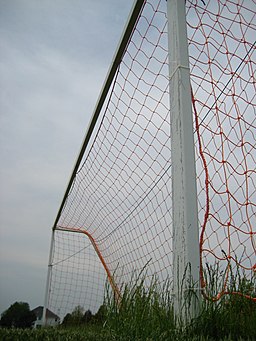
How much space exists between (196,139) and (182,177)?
3.06 ft

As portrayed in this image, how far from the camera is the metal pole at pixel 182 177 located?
1727 mm

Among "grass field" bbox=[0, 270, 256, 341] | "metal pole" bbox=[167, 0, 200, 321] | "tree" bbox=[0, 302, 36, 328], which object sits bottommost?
"tree" bbox=[0, 302, 36, 328]

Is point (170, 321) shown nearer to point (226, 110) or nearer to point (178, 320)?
point (178, 320)

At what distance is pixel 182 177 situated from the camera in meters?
1.91

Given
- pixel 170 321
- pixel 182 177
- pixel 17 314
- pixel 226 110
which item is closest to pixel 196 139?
pixel 226 110

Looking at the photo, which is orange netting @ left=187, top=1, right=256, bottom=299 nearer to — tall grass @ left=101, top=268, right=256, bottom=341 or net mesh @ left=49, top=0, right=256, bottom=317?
net mesh @ left=49, top=0, right=256, bottom=317

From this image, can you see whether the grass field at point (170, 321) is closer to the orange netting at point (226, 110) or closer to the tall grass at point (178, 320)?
the tall grass at point (178, 320)

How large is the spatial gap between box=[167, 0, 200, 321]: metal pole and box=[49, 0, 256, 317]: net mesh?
0.12m

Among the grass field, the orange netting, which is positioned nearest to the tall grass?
the grass field

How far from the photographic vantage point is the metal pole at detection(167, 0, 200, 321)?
1.73 meters

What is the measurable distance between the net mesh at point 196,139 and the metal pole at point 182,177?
0.40 feet

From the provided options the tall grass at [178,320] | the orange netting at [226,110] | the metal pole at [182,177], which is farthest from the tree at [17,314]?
the metal pole at [182,177]

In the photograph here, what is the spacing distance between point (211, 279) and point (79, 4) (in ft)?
15.9

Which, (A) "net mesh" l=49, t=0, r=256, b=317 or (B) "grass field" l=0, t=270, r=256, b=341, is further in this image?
(A) "net mesh" l=49, t=0, r=256, b=317
